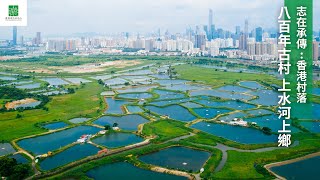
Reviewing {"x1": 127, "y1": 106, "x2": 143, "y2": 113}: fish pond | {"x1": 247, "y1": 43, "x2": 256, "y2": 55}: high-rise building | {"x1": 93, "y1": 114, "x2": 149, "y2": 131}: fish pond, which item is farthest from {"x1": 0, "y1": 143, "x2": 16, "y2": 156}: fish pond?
{"x1": 247, "y1": 43, "x2": 256, "y2": 55}: high-rise building

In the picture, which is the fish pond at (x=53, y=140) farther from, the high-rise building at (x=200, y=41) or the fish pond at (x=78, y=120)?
the high-rise building at (x=200, y=41)

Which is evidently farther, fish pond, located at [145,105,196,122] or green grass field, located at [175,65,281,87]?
green grass field, located at [175,65,281,87]

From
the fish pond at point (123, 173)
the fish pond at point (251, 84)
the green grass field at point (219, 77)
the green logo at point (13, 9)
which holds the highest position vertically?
the green logo at point (13, 9)

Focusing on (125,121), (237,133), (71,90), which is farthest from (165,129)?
(71,90)

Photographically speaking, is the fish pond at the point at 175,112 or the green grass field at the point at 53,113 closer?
the green grass field at the point at 53,113

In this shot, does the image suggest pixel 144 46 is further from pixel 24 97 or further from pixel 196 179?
pixel 196 179

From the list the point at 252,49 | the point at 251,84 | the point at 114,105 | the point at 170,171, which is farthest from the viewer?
the point at 252,49

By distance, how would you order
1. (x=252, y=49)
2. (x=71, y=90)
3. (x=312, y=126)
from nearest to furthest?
(x=312, y=126), (x=71, y=90), (x=252, y=49)

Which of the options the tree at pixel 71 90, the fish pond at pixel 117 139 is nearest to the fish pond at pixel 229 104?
the fish pond at pixel 117 139

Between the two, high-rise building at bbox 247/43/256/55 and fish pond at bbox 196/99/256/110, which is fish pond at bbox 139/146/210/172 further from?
high-rise building at bbox 247/43/256/55

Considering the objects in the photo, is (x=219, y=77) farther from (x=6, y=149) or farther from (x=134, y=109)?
(x=6, y=149)
